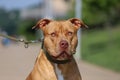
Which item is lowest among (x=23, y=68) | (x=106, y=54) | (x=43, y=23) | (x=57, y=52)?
(x=106, y=54)

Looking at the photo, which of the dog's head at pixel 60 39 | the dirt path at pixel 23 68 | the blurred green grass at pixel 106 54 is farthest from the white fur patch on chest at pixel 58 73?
the blurred green grass at pixel 106 54

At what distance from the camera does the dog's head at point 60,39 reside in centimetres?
977

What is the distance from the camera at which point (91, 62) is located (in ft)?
84.3

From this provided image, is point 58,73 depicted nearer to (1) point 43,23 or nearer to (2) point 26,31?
(1) point 43,23

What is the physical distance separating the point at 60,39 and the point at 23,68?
12797mm

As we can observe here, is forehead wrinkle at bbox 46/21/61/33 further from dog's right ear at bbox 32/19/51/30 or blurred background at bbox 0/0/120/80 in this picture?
blurred background at bbox 0/0/120/80

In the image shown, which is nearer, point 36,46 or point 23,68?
point 23,68

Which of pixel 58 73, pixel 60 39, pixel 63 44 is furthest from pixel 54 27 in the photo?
pixel 58 73

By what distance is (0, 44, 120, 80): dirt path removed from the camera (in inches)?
803

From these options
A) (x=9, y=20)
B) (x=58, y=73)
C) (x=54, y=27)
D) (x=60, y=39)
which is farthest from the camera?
(x=9, y=20)

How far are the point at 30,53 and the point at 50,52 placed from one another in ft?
61.8

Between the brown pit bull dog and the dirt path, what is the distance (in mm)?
8799

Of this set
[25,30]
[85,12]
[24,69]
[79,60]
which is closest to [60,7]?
[25,30]

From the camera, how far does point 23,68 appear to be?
73.9 feet
